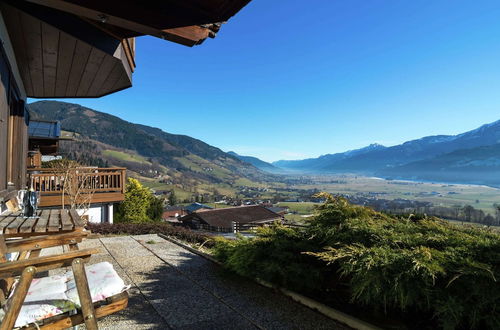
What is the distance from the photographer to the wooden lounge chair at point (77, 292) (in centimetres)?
128

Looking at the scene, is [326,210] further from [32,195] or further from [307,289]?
[32,195]

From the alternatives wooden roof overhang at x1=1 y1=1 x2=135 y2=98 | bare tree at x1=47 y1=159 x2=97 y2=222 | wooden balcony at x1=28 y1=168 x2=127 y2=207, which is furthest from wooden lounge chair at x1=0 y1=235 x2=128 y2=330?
wooden balcony at x1=28 y1=168 x2=127 y2=207

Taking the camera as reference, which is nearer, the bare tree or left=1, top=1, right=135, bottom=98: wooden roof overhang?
left=1, top=1, right=135, bottom=98: wooden roof overhang

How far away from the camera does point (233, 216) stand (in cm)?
2180

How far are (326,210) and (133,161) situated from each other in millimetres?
117518

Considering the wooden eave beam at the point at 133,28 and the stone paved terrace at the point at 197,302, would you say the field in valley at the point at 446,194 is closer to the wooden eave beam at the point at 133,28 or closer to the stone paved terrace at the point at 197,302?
the stone paved terrace at the point at 197,302

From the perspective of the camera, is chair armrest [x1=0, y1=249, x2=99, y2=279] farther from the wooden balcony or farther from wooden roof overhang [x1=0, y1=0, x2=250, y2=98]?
the wooden balcony

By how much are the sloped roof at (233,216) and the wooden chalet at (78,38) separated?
15464 mm

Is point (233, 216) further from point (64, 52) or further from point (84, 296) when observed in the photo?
point (84, 296)

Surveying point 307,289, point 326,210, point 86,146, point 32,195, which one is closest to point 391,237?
point 326,210

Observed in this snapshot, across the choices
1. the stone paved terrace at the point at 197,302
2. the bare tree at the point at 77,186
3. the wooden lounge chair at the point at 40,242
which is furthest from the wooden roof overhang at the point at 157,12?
the bare tree at the point at 77,186

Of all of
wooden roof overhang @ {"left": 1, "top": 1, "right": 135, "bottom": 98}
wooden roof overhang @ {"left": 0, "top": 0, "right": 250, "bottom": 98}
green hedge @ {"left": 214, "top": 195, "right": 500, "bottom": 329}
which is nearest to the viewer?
green hedge @ {"left": 214, "top": 195, "right": 500, "bottom": 329}

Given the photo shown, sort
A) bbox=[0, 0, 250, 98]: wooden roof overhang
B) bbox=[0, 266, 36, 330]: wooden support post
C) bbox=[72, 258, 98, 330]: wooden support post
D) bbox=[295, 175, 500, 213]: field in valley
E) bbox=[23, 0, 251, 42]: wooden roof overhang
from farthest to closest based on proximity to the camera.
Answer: bbox=[295, 175, 500, 213]: field in valley
bbox=[0, 0, 250, 98]: wooden roof overhang
bbox=[23, 0, 251, 42]: wooden roof overhang
bbox=[72, 258, 98, 330]: wooden support post
bbox=[0, 266, 36, 330]: wooden support post

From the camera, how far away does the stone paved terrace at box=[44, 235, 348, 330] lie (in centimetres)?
257
